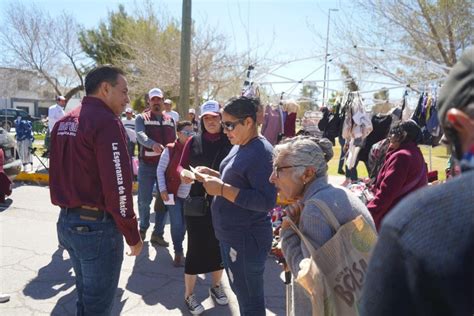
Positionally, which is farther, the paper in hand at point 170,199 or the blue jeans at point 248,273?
the paper in hand at point 170,199

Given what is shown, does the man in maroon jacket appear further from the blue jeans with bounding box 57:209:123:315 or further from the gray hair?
the gray hair

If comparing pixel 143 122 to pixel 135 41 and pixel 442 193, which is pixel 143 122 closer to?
pixel 442 193

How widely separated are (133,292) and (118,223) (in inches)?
78.2

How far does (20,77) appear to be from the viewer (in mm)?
28750

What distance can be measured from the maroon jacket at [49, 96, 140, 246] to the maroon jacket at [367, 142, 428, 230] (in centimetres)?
210

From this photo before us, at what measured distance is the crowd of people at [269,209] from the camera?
0.74 meters

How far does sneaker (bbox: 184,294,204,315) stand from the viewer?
146 inches

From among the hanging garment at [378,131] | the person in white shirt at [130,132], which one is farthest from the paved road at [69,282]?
the hanging garment at [378,131]

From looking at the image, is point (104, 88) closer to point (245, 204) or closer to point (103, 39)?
point (245, 204)

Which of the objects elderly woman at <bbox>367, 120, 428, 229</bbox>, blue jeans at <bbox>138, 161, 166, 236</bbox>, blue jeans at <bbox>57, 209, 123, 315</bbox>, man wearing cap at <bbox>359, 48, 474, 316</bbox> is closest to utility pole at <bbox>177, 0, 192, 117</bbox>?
blue jeans at <bbox>138, 161, 166, 236</bbox>

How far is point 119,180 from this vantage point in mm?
2496

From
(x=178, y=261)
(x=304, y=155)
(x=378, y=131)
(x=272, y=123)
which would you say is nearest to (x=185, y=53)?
(x=272, y=123)

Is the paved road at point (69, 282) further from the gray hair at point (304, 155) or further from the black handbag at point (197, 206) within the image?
the gray hair at point (304, 155)

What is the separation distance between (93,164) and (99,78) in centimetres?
59
